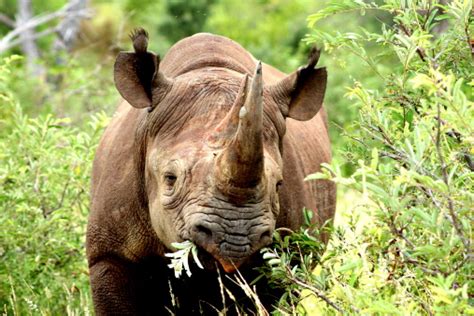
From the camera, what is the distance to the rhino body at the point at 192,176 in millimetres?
5344

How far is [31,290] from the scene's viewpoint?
7.43 metres

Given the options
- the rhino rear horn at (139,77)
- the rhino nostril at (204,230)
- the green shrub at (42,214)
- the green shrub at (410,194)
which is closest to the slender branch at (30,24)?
the green shrub at (42,214)

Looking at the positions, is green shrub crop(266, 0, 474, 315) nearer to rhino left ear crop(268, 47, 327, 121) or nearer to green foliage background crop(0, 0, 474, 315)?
green foliage background crop(0, 0, 474, 315)

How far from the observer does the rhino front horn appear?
5.11 metres

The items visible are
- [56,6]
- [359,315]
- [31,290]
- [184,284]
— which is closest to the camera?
[359,315]

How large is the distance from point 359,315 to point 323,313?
2.52 ft

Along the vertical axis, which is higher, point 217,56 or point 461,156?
point 217,56

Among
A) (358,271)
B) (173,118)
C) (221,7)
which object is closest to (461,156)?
(358,271)

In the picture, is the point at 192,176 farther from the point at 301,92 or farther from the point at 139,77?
the point at 301,92

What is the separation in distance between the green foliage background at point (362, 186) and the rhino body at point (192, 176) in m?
0.27

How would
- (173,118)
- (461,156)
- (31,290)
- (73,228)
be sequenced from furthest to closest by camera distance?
(73,228)
(31,290)
(173,118)
(461,156)

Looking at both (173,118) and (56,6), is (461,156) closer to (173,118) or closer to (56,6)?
(173,118)

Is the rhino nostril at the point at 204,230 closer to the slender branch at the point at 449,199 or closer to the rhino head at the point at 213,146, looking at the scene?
the rhino head at the point at 213,146

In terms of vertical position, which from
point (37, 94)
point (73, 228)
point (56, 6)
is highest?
point (56, 6)
